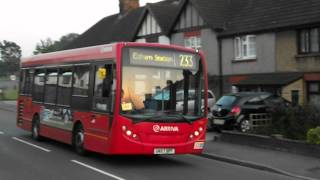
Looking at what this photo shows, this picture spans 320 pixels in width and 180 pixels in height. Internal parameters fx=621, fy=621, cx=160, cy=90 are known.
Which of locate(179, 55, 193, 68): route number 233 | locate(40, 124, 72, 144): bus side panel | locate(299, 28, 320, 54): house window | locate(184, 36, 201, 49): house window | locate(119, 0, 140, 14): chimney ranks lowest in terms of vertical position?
locate(40, 124, 72, 144): bus side panel

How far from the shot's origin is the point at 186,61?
14.5 m

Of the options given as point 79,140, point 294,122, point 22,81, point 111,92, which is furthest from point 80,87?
point 22,81

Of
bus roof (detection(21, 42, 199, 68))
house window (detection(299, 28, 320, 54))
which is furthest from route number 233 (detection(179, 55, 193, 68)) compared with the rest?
house window (detection(299, 28, 320, 54))

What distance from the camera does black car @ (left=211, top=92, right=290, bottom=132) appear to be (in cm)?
2261

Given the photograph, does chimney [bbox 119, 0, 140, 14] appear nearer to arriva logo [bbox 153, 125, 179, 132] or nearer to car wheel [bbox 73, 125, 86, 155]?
car wheel [bbox 73, 125, 86, 155]

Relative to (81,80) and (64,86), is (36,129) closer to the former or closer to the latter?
(64,86)

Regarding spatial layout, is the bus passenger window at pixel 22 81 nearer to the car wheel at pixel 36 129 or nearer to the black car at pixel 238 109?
the car wheel at pixel 36 129

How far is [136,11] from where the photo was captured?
50375 mm

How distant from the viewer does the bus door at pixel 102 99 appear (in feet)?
45.0

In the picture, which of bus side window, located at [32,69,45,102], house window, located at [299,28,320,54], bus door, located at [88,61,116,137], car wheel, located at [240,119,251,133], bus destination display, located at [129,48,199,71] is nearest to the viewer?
bus door, located at [88,61,116,137]

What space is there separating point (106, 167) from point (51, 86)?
5.23 meters

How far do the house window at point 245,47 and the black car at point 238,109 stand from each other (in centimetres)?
913

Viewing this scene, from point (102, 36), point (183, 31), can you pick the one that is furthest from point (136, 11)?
point (183, 31)

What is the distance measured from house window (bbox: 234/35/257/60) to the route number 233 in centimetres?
1813
